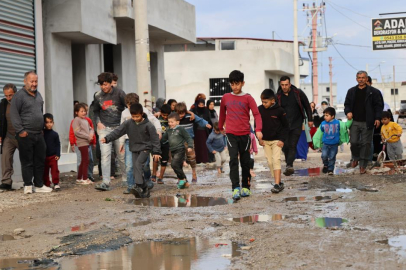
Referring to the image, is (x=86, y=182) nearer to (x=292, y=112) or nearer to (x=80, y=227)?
(x=292, y=112)

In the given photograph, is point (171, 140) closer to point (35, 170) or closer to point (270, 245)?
point (35, 170)

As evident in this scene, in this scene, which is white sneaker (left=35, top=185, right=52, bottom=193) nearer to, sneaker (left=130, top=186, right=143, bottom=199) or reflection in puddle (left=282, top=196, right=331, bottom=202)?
sneaker (left=130, top=186, right=143, bottom=199)

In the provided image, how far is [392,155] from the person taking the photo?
570 inches

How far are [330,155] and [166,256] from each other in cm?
813

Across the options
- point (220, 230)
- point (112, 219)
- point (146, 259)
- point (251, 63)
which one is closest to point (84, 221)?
point (112, 219)

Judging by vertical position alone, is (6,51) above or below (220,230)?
above

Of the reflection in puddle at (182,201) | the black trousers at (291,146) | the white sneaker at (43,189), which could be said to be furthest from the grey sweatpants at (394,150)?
the white sneaker at (43,189)

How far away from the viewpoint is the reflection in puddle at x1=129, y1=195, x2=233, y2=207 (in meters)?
9.56

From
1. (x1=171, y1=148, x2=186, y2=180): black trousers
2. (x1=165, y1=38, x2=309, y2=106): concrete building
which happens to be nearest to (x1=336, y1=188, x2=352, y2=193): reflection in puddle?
(x1=171, y1=148, x2=186, y2=180): black trousers

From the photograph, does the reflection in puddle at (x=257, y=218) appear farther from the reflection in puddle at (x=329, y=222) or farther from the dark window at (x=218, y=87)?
the dark window at (x=218, y=87)

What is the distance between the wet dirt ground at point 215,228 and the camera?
18.7 ft

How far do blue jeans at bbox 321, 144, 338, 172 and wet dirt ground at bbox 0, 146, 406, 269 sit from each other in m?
1.97

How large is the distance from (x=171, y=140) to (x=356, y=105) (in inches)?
137

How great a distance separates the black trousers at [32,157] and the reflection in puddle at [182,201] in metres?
2.08
